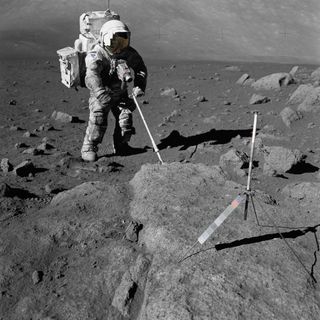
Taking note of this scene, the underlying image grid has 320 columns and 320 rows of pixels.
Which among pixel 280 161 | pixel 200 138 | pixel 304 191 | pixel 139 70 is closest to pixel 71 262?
pixel 304 191

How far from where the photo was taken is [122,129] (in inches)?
238

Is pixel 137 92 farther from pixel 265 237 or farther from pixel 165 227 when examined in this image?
pixel 265 237

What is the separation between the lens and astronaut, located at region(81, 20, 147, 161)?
5.37m

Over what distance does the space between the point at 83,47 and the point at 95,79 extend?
67 cm

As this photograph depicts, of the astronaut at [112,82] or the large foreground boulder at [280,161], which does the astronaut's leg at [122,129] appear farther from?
the large foreground boulder at [280,161]

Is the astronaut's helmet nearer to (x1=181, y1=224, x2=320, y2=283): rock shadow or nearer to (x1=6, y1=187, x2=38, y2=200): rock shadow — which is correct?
(x1=6, y1=187, x2=38, y2=200): rock shadow

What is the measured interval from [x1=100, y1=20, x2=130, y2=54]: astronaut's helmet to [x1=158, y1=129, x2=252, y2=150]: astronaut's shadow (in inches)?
65.1

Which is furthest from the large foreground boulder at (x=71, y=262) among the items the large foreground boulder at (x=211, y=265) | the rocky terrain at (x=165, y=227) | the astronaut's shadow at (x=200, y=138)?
the astronaut's shadow at (x=200, y=138)

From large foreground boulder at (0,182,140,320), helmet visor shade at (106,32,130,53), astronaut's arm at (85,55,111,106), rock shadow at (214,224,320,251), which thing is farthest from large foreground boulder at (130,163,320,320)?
helmet visor shade at (106,32,130,53)

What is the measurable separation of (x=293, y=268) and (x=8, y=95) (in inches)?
300

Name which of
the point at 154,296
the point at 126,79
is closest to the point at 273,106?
the point at 126,79

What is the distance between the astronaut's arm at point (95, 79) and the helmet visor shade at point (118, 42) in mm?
255

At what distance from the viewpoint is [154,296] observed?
2920mm

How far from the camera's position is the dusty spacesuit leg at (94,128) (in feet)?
18.8
